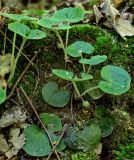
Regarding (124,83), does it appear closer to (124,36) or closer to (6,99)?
(124,36)

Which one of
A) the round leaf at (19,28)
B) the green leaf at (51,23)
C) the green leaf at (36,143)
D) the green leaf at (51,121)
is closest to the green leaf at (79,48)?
the green leaf at (51,23)

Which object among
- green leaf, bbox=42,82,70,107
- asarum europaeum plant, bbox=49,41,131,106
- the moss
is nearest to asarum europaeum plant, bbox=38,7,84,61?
asarum europaeum plant, bbox=49,41,131,106

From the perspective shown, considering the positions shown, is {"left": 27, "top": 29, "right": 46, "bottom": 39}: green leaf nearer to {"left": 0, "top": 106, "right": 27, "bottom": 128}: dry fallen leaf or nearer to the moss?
{"left": 0, "top": 106, "right": 27, "bottom": 128}: dry fallen leaf

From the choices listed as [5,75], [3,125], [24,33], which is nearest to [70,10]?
[24,33]

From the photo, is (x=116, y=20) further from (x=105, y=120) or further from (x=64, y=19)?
(x=105, y=120)

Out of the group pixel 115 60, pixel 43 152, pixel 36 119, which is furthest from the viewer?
pixel 115 60

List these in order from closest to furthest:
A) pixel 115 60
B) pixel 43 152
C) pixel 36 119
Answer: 1. pixel 43 152
2. pixel 36 119
3. pixel 115 60
